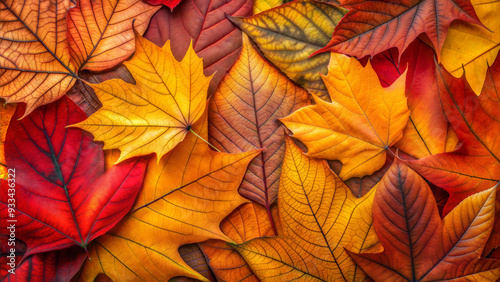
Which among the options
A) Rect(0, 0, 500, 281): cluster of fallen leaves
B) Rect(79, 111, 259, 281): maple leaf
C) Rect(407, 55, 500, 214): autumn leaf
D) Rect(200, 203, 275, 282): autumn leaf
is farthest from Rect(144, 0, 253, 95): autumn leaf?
Rect(407, 55, 500, 214): autumn leaf

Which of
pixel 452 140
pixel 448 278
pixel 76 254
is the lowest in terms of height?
pixel 448 278

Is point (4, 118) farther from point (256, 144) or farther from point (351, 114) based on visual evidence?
point (351, 114)

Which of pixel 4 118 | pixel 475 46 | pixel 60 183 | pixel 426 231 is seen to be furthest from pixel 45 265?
pixel 475 46

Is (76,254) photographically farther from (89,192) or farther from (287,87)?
(287,87)

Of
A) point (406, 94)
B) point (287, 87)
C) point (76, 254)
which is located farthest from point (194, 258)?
point (406, 94)

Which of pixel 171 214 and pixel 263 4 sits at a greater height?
pixel 263 4

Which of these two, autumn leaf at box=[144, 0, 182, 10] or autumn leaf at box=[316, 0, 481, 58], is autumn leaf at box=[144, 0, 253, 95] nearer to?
autumn leaf at box=[144, 0, 182, 10]
